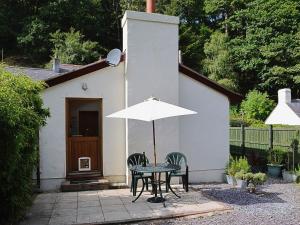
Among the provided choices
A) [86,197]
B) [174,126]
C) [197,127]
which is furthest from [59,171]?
[197,127]

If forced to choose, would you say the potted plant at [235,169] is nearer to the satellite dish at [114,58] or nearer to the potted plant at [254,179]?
the potted plant at [254,179]

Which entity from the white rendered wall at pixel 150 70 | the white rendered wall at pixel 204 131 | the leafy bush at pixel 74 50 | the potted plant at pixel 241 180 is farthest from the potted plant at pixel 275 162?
the leafy bush at pixel 74 50

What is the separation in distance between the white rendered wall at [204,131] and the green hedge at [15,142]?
198 inches

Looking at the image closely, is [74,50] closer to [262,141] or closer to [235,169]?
[262,141]

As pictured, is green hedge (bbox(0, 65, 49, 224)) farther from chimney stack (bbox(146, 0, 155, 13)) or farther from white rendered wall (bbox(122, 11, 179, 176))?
chimney stack (bbox(146, 0, 155, 13))

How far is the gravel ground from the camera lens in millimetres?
6672

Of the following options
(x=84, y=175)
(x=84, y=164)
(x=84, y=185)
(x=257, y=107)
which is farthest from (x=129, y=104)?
(x=257, y=107)

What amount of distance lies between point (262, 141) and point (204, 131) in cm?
452

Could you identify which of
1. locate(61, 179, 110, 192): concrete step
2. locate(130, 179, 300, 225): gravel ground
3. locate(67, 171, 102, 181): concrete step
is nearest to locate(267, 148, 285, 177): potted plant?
locate(130, 179, 300, 225): gravel ground

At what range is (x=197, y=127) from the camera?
10.8m

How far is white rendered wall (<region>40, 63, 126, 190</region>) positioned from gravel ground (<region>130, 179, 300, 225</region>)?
2.65 m

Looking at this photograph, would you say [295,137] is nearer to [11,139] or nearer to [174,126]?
[174,126]

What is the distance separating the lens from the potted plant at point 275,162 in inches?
459

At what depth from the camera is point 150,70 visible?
9992 mm
